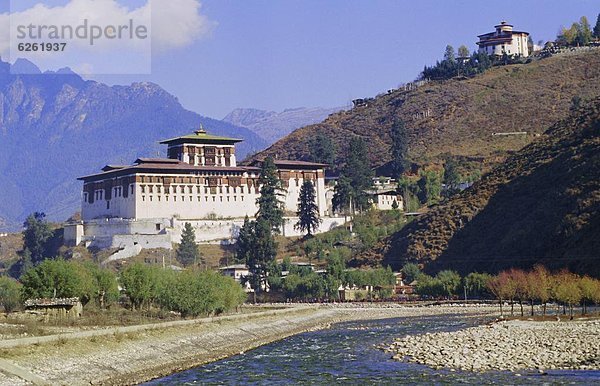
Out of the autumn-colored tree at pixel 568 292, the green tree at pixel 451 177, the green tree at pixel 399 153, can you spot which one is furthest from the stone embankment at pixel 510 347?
the green tree at pixel 399 153

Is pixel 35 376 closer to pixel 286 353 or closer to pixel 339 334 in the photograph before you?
pixel 286 353

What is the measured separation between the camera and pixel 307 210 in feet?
483

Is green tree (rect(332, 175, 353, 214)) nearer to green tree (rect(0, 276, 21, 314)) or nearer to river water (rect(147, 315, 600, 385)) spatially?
green tree (rect(0, 276, 21, 314))

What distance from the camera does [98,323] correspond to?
213 ft

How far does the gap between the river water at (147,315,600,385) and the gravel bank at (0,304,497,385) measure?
1.47 meters

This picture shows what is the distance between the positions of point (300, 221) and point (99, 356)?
331 feet

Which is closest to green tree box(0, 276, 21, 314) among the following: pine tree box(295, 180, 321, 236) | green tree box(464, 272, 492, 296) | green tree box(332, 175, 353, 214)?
green tree box(464, 272, 492, 296)

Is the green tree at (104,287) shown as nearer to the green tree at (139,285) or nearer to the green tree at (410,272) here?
the green tree at (139,285)

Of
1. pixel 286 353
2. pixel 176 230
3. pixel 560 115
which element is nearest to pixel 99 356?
pixel 286 353

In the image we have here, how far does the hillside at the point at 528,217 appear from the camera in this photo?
104 m

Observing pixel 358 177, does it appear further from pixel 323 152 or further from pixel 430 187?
pixel 323 152

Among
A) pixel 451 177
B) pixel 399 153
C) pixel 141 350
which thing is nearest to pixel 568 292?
pixel 141 350

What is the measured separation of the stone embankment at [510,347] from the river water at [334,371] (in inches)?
53.8

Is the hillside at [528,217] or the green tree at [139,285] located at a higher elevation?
the hillside at [528,217]
